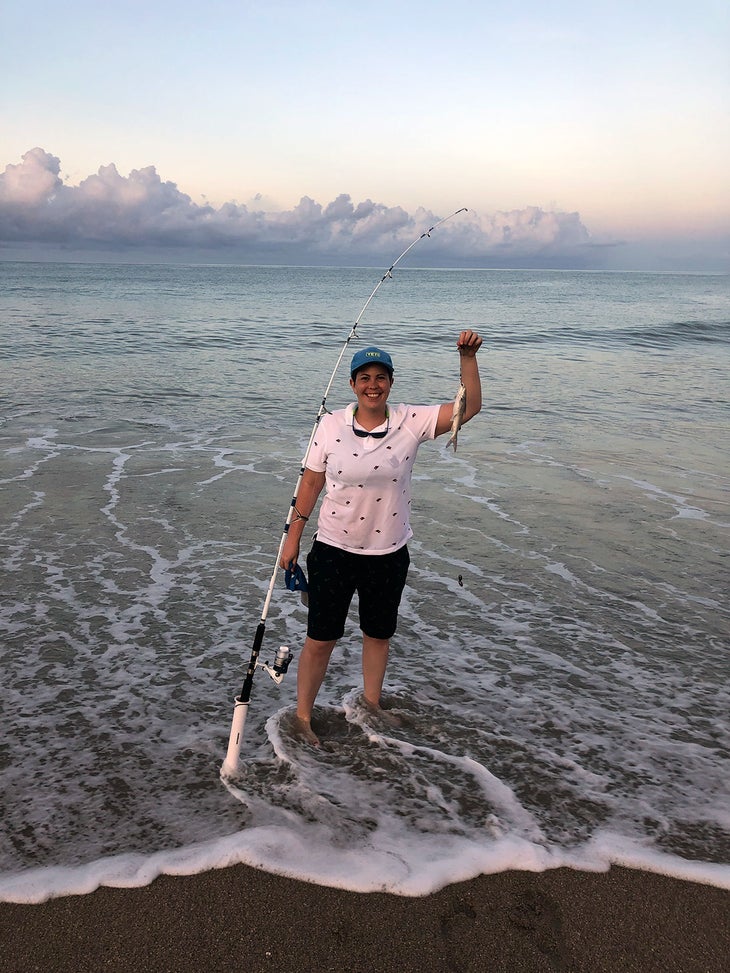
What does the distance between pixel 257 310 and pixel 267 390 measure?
26.1 meters

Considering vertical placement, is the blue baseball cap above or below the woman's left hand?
below

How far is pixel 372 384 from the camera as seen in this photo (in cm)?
360

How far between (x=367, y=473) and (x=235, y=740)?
1372 millimetres

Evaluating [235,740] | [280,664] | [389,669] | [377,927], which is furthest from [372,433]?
[377,927]

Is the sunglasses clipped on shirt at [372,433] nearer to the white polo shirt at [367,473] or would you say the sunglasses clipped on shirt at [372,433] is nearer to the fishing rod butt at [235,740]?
the white polo shirt at [367,473]

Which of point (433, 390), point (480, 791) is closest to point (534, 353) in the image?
point (433, 390)

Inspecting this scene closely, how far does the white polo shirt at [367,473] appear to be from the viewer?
144 inches

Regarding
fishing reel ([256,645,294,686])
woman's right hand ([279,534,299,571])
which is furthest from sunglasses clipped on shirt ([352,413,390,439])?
fishing reel ([256,645,294,686])

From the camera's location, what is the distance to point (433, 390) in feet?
57.0

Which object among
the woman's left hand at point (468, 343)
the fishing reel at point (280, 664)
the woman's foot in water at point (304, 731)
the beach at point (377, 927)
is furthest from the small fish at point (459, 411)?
the beach at point (377, 927)

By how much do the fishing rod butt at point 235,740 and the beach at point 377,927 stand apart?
0.62 metres

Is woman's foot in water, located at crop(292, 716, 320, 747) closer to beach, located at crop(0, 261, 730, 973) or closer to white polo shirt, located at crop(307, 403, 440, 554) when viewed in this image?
beach, located at crop(0, 261, 730, 973)

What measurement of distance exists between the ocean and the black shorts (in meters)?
0.68

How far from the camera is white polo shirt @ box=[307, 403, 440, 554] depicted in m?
3.66
